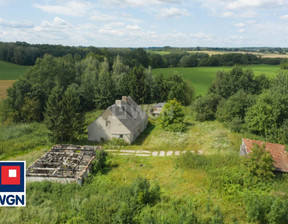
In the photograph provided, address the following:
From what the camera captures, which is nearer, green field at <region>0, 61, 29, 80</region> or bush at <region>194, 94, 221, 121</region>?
bush at <region>194, 94, 221, 121</region>

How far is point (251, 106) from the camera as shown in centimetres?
3131

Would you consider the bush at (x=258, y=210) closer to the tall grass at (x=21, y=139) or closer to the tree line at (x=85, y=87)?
the tall grass at (x=21, y=139)

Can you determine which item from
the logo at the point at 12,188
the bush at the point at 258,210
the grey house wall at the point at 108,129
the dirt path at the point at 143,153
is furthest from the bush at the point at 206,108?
the logo at the point at 12,188

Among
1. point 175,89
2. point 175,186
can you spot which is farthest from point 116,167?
point 175,89

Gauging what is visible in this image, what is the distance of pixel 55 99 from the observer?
90.8 feet

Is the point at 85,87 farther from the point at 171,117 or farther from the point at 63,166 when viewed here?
the point at 63,166

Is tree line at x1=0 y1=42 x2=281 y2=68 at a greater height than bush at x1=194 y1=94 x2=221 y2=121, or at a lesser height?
greater

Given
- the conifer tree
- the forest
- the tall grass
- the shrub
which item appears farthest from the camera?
the conifer tree

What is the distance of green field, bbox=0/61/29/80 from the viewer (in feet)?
245

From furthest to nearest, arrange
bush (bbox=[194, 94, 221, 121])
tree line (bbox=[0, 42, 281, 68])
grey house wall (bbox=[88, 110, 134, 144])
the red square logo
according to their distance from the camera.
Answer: tree line (bbox=[0, 42, 281, 68])
bush (bbox=[194, 94, 221, 121])
grey house wall (bbox=[88, 110, 134, 144])
the red square logo

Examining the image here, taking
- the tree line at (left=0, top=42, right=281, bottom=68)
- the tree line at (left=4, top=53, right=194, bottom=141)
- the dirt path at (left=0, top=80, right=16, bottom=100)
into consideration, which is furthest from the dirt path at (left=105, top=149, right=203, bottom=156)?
the tree line at (left=0, top=42, right=281, bottom=68)

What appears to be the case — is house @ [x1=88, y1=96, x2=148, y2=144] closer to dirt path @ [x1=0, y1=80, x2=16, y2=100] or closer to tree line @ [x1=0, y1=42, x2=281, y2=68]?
dirt path @ [x1=0, y1=80, x2=16, y2=100]

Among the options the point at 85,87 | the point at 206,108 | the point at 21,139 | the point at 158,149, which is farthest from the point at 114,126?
the point at 85,87

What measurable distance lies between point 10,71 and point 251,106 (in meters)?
89.0
